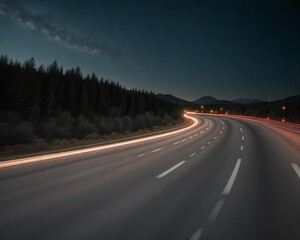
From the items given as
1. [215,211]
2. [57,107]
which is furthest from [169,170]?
[57,107]

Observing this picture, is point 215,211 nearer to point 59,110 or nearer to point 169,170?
point 169,170

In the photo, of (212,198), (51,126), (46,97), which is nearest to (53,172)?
(212,198)

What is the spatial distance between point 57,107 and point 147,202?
77247 millimetres

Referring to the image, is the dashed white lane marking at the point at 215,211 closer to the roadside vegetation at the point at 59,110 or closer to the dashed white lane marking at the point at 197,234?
the dashed white lane marking at the point at 197,234

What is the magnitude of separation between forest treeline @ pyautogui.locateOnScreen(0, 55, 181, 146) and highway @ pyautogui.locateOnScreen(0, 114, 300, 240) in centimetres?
1125

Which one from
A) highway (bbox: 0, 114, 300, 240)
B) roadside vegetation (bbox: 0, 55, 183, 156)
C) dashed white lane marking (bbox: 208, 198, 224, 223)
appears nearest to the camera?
highway (bbox: 0, 114, 300, 240)

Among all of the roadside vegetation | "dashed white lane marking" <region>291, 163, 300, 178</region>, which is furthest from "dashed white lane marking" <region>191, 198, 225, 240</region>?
the roadside vegetation

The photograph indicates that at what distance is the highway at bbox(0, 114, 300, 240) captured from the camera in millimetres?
4051

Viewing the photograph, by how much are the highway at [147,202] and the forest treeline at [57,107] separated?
11.3 meters

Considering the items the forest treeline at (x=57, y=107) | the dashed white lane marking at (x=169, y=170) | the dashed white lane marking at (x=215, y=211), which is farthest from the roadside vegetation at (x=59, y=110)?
the dashed white lane marking at (x=215, y=211)

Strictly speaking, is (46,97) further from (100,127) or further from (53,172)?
(53,172)

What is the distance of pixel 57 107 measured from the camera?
7531 centimetres

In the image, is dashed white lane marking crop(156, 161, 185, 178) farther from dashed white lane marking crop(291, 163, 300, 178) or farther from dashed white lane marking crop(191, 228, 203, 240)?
dashed white lane marking crop(291, 163, 300, 178)

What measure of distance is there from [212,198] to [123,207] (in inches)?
96.9
